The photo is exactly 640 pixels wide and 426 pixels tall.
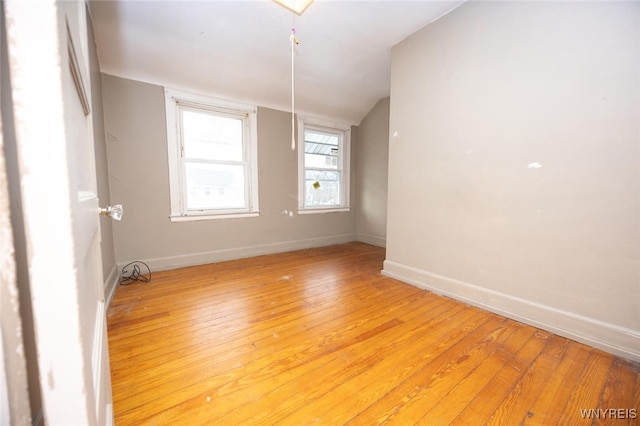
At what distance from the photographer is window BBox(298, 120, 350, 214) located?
12.3ft

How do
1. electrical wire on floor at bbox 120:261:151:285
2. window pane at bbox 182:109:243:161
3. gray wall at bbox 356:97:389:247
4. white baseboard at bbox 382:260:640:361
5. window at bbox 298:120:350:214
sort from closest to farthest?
white baseboard at bbox 382:260:640:361, electrical wire on floor at bbox 120:261:151:285, window pane at bbox 182:109:243:161, window at bbox 298:120:350:214, gray wall at bbox 356:97:389:247

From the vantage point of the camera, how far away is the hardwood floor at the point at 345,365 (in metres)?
0.98

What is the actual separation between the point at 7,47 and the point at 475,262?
7.73 feet

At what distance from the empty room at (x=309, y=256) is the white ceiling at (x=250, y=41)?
0.07ft

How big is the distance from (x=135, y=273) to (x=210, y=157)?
1.53 metres

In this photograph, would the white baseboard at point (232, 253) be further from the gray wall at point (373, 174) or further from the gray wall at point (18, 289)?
the gray wall at point (18, 289)

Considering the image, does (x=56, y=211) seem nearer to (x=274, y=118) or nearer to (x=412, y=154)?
(x=412, y=154)

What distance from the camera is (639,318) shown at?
1274mm

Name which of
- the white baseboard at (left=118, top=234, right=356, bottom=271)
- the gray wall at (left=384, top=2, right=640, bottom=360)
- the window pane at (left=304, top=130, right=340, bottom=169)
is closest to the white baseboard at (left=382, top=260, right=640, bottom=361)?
the gray wall at (left=384, top=2, right=640, bottom=360)

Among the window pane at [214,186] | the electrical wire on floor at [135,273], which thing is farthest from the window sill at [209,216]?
the electrical wire on floor at [135,273]

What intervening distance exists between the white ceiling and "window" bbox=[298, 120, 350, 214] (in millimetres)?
787

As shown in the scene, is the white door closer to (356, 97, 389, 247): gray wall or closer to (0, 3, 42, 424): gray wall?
(0, 3, 42, 424): gray wall

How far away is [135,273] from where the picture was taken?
2.52m

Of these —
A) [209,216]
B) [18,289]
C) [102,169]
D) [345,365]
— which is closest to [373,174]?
[209,216]
